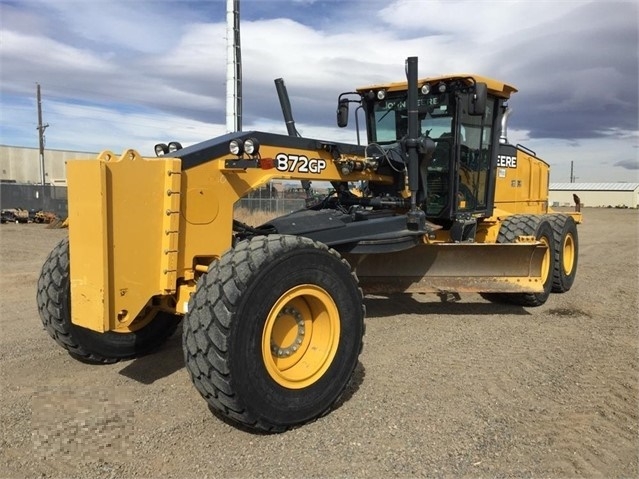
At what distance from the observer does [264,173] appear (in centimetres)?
447

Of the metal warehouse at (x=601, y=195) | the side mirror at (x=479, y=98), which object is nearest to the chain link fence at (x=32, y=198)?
the side mirror at (x=479, y=98)

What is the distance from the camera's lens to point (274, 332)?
3.90 meters

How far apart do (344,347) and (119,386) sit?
177 centimetres

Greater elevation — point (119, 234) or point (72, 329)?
point (119, 234)

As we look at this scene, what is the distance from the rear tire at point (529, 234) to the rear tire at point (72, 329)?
446cm

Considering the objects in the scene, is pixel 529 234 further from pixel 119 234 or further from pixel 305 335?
pixel 119 234

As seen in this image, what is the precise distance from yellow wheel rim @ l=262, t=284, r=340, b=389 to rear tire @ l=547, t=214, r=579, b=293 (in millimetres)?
5149

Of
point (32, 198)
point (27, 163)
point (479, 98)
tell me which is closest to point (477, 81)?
point (479, 98)

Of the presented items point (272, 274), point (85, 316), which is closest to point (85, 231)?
point (85, 316)

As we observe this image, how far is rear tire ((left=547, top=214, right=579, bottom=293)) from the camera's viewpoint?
8117 mm

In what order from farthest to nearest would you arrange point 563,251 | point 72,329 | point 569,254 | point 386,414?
point 569,254 < point 563,251 < point 72,329 < point 386,414

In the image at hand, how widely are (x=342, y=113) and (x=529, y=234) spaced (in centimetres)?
288

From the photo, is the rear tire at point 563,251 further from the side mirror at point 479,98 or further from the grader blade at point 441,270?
the side mirror at point 479,98

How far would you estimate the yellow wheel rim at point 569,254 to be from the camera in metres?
8.84
